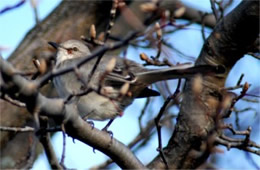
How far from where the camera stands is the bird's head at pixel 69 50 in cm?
616

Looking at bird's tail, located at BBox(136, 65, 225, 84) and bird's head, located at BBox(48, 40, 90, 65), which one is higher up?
bird's tail, located at BBox(136, 65, 225, 84)

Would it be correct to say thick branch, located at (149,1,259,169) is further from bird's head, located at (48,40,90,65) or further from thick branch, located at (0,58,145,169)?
bird's head, located at (48,40,90,65)

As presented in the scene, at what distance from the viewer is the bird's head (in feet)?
20.2

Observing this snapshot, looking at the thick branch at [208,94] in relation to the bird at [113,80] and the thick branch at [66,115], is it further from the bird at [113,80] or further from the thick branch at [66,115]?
the thick branch at [66,115]

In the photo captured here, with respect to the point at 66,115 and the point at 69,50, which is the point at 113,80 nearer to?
the point at 69,50

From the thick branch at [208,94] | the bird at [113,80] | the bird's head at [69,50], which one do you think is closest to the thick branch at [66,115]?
the bird at [113,80]

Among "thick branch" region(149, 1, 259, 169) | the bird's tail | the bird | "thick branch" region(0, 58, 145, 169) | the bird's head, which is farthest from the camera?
the bird's head

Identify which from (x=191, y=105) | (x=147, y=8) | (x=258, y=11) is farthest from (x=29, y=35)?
(x=147, y=8)

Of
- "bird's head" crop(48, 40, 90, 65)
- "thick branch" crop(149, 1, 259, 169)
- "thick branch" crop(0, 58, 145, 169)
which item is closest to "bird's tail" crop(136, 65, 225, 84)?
"thick branch" crop(149, 1, 259, 169)

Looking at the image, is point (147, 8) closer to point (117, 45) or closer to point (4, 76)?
point (117, 45)

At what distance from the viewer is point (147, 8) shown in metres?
3.22

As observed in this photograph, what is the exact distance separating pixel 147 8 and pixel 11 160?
15.9 ft

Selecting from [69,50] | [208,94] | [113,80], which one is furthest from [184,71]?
[69,50]

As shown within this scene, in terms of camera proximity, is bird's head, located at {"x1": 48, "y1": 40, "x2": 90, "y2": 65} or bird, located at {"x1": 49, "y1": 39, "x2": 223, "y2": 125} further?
bird's head, located at {"x1": 48, "y1": 40, "x2": 90, "y2": 65}
